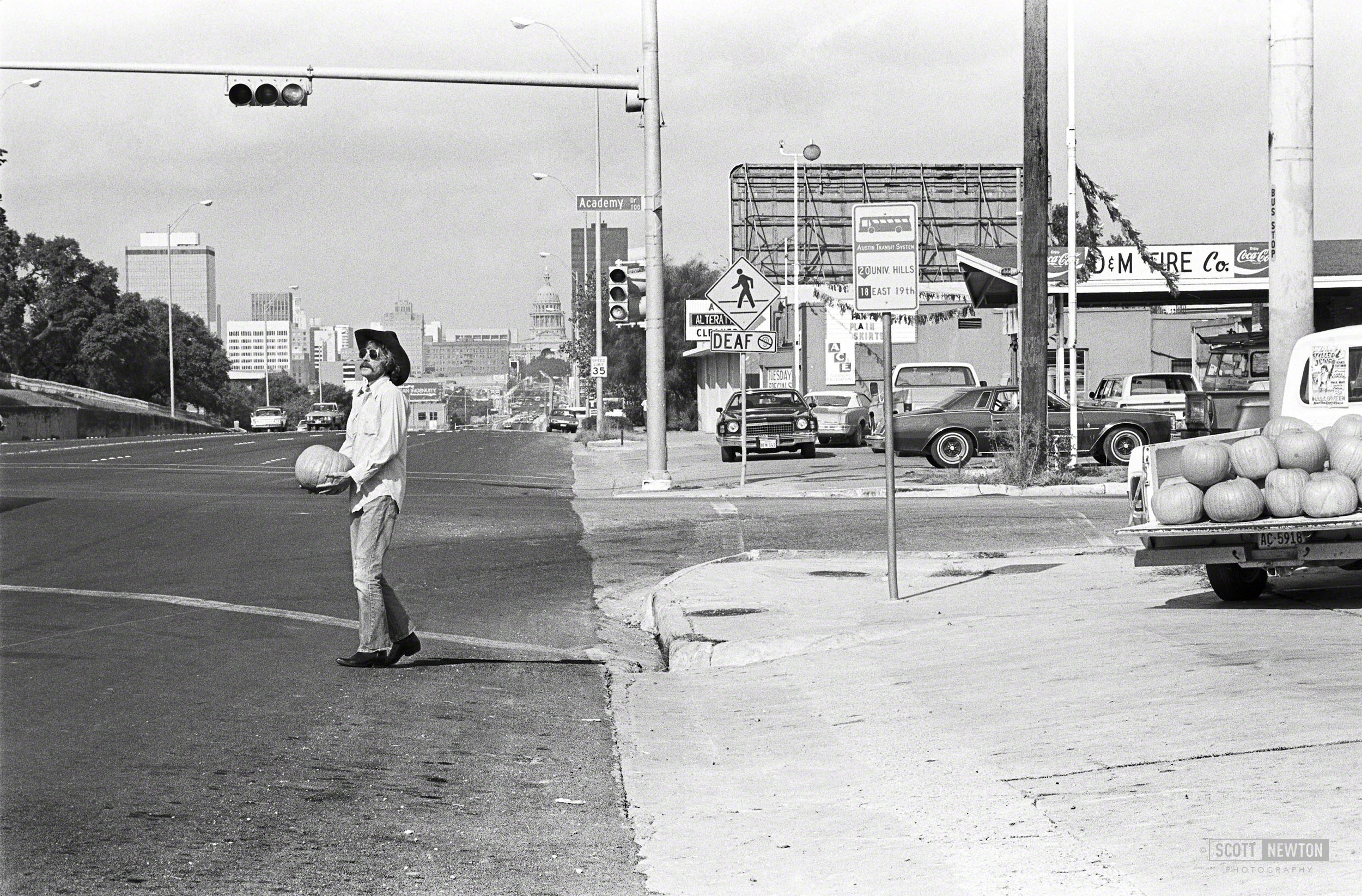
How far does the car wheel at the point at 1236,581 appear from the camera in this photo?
33.9 ft

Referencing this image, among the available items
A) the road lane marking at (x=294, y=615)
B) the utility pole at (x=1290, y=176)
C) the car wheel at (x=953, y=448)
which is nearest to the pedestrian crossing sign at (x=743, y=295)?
the car wheel at (x=953, y=448)

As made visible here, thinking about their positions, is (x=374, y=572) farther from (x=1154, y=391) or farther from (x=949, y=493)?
(x=1154, y=391)

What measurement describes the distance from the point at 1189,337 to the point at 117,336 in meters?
72.9

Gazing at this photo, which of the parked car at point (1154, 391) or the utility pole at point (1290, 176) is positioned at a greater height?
the utility pole at point (1290, 176)

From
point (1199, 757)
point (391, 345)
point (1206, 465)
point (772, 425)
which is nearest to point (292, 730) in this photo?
point (391, 345)

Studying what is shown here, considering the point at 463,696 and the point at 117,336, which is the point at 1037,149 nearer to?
the point at 463,696

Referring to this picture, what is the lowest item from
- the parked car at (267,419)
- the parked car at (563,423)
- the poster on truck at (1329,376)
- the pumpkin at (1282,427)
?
the parked car at (563,423)

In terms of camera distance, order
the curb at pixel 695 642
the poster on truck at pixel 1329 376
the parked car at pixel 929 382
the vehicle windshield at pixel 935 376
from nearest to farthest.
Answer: the curb at pixel 695 642 → the poster on truck at pixel 1329 376 → the parked car at pixel 929 382 → the vehicle windshield at pixel 935 376

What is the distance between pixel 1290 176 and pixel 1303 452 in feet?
10.1

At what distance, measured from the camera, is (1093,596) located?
11.0 m

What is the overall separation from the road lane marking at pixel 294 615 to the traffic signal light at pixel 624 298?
1457cm

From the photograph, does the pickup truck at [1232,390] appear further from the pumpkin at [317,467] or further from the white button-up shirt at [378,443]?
the pumpkin at [317,467]

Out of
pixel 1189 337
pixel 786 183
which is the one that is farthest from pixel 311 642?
pixel 786 183

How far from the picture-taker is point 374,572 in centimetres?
915
